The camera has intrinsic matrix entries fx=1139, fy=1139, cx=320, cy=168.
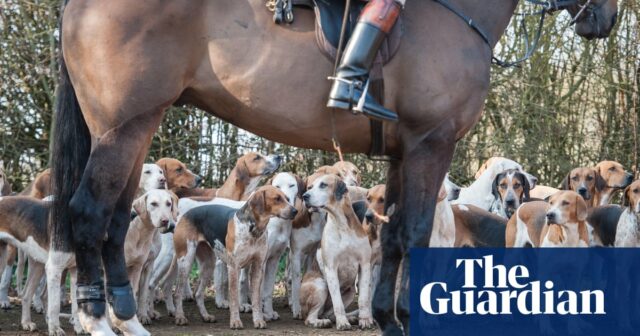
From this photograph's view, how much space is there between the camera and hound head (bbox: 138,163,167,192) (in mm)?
10172

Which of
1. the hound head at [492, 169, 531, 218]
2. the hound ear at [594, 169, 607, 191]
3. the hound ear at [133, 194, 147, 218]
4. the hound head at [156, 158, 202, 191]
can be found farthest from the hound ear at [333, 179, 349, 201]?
the hound ear at [594, 169, 607, 191]

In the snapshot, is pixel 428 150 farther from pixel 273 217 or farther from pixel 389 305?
pixel 273 217

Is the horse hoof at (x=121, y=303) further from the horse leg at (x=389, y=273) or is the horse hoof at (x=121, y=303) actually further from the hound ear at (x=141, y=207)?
the hound ear at (x=141, y=207)

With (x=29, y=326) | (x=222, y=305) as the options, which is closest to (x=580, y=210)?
(x=222, y=305)

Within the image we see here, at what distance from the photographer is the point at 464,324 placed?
25.1 feet

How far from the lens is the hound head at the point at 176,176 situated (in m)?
11.3

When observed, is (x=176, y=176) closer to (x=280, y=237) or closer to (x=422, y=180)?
(x=280, y=237)

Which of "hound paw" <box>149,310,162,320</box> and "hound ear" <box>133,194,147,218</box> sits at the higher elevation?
"hound ear" <box>133,194,147,218</box>

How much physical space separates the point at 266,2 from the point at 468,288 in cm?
220

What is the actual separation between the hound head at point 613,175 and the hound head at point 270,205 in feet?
12.3

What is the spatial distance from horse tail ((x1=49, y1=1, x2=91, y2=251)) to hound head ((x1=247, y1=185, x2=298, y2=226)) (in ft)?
10.9

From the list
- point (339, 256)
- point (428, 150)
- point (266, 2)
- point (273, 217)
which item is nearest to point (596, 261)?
point (339, 256)

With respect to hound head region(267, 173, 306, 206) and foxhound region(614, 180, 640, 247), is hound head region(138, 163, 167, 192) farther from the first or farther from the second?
foxhound region(614, 180, 640, 247)

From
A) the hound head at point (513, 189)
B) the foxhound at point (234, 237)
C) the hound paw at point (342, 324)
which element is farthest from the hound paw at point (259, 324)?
the hound head at point (513, 189)
